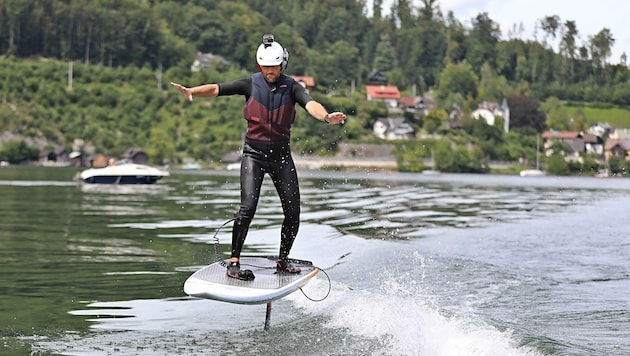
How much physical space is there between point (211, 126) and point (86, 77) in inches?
1322

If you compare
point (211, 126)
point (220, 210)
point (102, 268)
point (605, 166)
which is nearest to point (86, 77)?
point (211, 126)

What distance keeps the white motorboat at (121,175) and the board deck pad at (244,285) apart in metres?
54.0

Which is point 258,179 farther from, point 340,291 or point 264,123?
point 340,291

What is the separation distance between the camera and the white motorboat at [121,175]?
63.8 m

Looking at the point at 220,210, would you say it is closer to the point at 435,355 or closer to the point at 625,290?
the point at 625,290

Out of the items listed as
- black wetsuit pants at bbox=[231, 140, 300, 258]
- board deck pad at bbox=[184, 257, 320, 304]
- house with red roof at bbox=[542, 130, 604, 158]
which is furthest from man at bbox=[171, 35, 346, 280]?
house with red roof at bbox=[542, 130, 604, 158]

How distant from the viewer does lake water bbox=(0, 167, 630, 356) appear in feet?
32.0

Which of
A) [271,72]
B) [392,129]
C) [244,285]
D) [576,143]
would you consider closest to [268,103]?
[271,72]

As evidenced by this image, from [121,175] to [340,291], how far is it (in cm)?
5291

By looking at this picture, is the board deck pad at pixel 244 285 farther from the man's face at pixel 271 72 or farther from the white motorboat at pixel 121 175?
the white motorboat at pixel 121 175

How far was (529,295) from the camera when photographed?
13.7 metres

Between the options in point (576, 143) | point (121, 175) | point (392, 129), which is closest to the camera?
point (121, 175)

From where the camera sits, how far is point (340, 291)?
13.3 m

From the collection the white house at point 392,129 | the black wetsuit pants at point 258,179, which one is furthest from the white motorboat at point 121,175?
the white house at point 392,129
